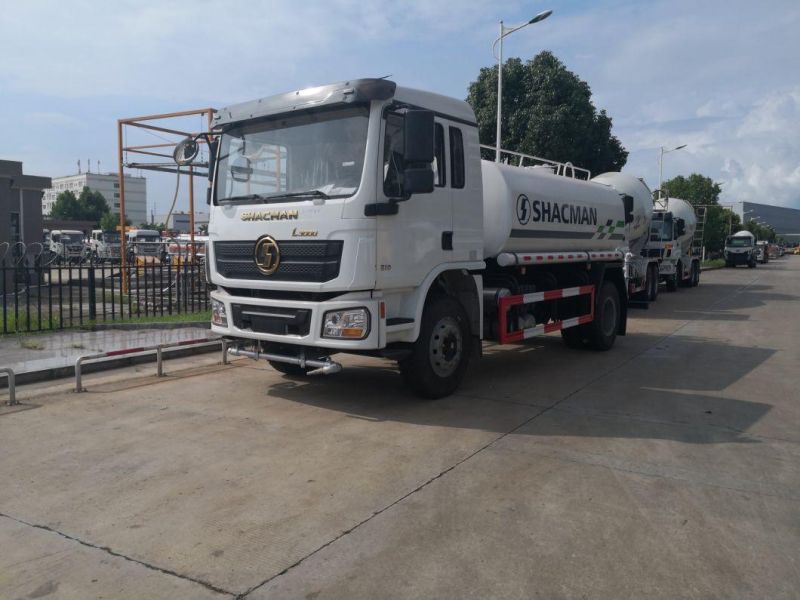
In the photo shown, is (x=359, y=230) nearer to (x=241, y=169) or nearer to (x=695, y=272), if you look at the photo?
(x=241, y=169)

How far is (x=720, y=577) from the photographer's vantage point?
11.1 ft

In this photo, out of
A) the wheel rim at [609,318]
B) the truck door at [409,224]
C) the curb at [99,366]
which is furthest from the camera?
the wheel rim at [609,318]

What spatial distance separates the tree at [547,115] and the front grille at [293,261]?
17.4 m

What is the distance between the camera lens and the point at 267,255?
632 centimetres

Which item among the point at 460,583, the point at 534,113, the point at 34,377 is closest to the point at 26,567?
the point at 460,583

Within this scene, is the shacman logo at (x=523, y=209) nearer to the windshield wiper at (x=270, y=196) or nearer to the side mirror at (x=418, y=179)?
the side mirror at (x=418, y=179)

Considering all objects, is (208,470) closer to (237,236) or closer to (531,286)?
(237,236)

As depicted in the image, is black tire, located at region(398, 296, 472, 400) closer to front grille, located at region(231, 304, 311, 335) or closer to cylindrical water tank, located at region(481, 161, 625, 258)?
front grille, located at region(231, 304, 311, 335)

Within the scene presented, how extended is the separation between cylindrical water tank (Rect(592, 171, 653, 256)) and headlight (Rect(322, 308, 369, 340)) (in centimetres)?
1113

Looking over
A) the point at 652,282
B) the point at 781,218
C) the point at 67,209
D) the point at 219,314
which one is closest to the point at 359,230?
the point at 219,314

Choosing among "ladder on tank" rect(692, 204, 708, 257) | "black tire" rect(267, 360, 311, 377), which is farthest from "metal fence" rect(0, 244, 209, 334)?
"ladder on tank" rect(692, 204, 708, 257)

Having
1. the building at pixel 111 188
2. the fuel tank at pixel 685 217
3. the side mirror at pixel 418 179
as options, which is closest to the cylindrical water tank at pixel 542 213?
the side mirror at pixel 418 179

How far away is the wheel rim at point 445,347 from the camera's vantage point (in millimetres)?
6711

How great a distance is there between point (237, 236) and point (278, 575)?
160 inches
